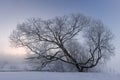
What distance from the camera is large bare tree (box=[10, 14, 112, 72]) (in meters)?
19.8

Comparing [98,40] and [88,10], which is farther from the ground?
[88,10]

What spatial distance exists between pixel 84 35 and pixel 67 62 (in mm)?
3633

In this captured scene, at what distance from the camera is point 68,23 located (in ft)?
66.3

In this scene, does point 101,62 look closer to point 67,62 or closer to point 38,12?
point 67,62

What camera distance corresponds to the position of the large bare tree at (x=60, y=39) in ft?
65.0

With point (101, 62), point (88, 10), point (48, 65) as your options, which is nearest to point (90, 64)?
point (101, 62)

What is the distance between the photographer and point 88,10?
68.3 feet

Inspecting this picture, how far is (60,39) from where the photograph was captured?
19.9 m

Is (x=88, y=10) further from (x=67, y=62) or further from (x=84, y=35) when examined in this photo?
(x=67, y=62)

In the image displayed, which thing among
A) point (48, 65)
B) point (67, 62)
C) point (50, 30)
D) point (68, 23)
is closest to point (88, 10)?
point (68, 23)

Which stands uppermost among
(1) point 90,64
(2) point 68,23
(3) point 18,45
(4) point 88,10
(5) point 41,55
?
(4) point 88,10

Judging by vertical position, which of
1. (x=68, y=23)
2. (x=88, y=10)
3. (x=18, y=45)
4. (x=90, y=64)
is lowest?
(x=90, y=64)

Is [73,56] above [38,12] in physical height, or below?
below

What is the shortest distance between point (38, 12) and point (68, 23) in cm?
361
